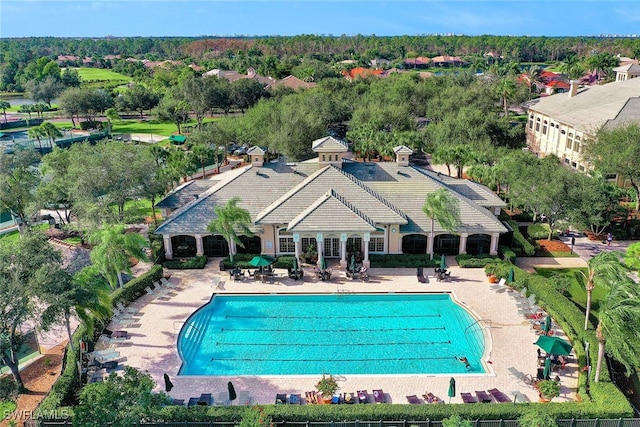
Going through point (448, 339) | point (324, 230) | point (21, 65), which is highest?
point (21, 65)

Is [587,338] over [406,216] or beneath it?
beneath

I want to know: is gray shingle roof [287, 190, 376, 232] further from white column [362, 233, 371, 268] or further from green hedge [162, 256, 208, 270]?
green hedge [162, 256, 208, 270]

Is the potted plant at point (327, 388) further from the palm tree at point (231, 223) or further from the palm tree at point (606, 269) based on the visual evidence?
the palm tree at point (231, 223)

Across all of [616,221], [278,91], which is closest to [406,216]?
[616,221]

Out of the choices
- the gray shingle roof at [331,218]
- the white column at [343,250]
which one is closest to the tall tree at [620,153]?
the gray shingle roof at [331,218]

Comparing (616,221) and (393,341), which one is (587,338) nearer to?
(393,341)

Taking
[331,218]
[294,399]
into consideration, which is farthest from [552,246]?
[294,399]

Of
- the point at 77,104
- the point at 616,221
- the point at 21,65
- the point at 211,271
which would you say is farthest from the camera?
the point at 21,65
